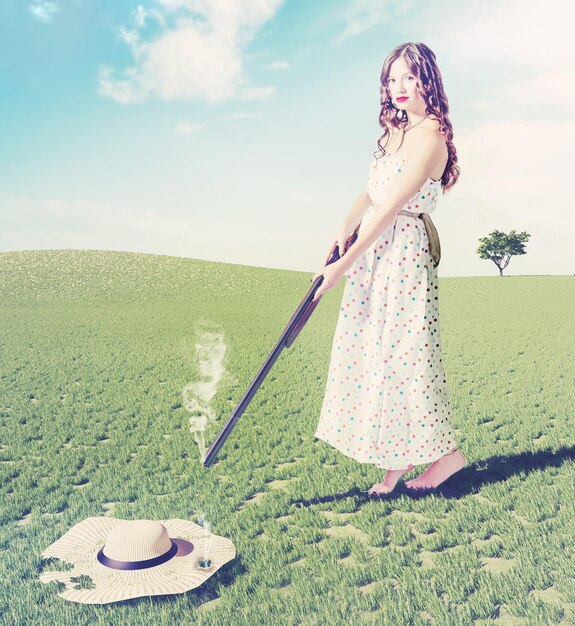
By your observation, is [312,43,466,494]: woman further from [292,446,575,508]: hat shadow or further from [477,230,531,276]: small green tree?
[477,230,531,276]: small green tree

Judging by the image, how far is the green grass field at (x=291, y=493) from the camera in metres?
3.65

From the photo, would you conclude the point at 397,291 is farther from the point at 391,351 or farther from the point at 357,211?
the point at 357,211

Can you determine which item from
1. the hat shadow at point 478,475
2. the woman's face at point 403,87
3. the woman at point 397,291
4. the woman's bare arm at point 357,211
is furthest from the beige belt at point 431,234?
the hat shadow at point 478,475

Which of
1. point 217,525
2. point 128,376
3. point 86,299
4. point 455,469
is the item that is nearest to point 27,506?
point 217,525

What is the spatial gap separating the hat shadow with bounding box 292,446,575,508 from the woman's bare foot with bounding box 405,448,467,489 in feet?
0.15

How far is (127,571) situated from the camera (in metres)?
3.89

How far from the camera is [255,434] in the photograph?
7.47 meters

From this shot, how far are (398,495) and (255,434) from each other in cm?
269

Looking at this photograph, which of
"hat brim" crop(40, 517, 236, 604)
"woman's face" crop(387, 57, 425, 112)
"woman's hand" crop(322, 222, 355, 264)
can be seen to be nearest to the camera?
"hat brim" crop(40, 517, 236, 604)

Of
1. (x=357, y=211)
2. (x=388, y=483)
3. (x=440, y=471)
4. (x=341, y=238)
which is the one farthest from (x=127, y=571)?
(x=357, y=211)

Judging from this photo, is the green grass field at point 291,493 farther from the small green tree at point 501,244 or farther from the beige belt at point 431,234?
the small green tree at point 501,244

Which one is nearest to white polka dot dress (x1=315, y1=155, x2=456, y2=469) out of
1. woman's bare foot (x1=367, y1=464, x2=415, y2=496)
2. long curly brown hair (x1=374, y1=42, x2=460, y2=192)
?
long curly brown hair (x1=374, y1=42, x2=460, y2=192)

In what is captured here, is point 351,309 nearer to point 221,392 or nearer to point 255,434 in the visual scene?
point 255,434

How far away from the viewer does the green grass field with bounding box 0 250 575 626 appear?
3650mm
